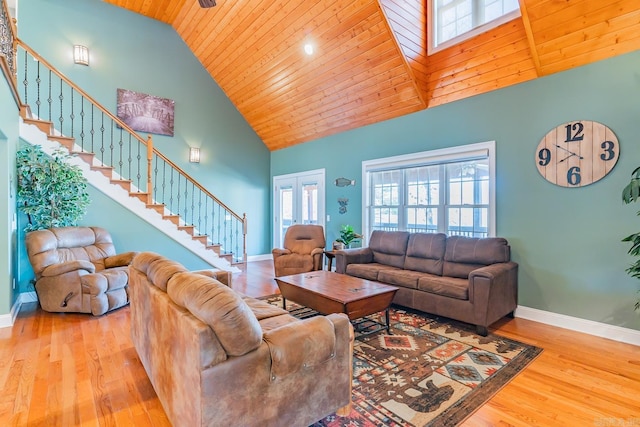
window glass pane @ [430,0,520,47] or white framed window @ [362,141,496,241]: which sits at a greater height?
window glass pane @ [430,0,520,47]

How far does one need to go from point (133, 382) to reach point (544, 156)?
4.61m

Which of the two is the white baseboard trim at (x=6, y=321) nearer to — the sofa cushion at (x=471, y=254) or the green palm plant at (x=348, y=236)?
the green palm plant at (x=348, y=236)

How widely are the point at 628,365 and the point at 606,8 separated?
3197 mm

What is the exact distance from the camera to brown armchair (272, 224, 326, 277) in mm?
5285

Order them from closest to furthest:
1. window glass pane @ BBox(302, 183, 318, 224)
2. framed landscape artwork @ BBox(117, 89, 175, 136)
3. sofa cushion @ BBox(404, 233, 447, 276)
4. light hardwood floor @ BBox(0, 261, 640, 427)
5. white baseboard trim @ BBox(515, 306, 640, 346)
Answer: light hardwood floor @ BBox(0, 261, 640, 427), white baseboard trim @ BBox(515, 306, 640, 346), sofa cushion @ BBox(404, 233, 447, 276), framed landscape artwork @ BBox(117, 89, 175, 136), window glass pane @ BBox(302, 183, 318, 224)

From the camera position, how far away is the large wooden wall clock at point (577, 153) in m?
3.20

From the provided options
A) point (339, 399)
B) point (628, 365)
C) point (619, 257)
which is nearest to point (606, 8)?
point (619, 257)

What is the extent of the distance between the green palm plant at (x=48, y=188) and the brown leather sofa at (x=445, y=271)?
376 cm

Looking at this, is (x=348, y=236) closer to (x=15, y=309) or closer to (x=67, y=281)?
(x=67, y=281)

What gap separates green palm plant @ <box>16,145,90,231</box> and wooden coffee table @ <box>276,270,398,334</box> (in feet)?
10.1

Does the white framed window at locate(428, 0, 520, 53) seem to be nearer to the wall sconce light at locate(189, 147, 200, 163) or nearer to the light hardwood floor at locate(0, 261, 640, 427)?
the light hardwood floor at locate(0, 261, 640, 427)

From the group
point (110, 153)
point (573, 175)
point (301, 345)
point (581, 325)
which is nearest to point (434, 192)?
point (573, 175)

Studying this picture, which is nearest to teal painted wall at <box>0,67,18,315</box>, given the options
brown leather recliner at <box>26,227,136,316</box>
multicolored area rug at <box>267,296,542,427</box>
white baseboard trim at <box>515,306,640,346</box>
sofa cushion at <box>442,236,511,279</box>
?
brown leather recliner at <box>26,227,136,316</box>

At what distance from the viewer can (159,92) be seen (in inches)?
252
